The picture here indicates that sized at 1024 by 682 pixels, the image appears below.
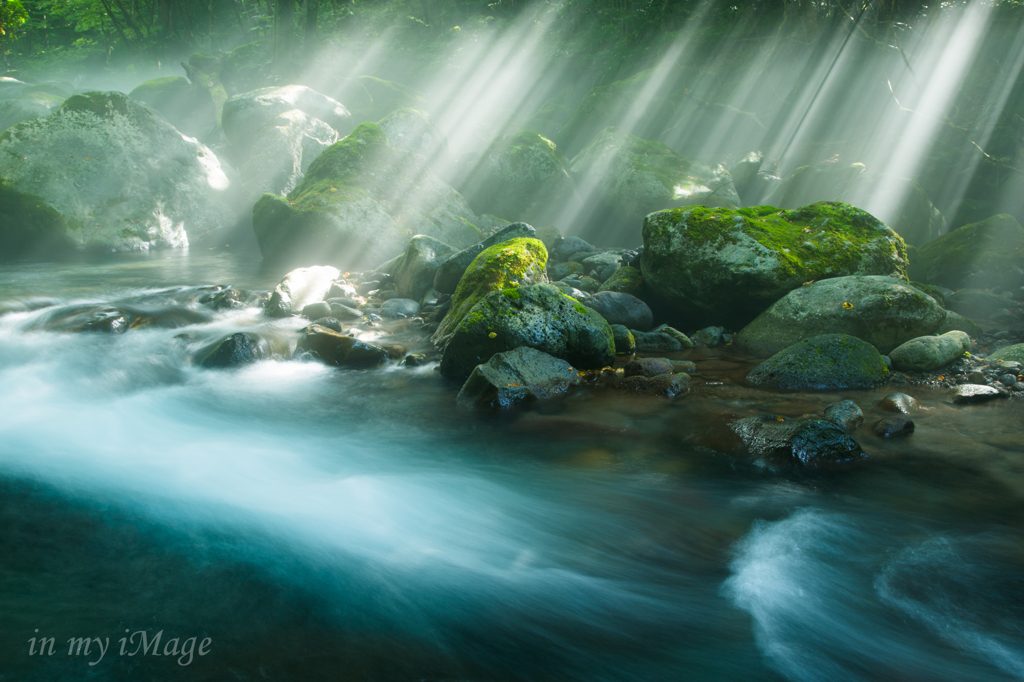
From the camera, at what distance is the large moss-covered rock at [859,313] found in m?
6.78

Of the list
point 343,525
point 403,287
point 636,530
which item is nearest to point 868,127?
point 403,287

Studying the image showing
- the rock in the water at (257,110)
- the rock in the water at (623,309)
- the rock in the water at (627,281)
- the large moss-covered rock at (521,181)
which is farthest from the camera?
the rock in the water at (257,110)

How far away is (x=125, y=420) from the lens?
222 inches

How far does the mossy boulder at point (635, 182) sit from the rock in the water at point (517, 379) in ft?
31.5

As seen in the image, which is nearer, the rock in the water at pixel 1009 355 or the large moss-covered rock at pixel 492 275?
the rock in the water at pixel 1009 355

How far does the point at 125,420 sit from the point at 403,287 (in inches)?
232

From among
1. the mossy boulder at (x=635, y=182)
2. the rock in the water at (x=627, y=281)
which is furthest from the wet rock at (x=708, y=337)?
the mossy boulder at (x=635, y=182)

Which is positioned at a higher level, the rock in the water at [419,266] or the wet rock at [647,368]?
the wet rock at [647,368]

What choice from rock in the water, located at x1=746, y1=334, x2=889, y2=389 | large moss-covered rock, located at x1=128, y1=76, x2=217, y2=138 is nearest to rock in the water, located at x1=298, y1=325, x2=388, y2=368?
rock in the water, located at x1=746, y1=334, x2=889, y2=389

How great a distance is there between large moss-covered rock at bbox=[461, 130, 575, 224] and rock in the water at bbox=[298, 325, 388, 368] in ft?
32.7

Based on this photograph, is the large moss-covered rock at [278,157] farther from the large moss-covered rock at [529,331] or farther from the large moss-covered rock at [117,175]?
the large moss-covered rock at [529,331]

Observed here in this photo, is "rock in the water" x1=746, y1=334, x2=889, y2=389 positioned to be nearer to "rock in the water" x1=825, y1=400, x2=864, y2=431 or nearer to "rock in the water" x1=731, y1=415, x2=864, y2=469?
"rock in the water" x1=825, y1=400, x2=864, y2=431

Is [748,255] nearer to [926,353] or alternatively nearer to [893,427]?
[926,353]

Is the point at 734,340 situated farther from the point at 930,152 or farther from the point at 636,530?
the point at 930,152
